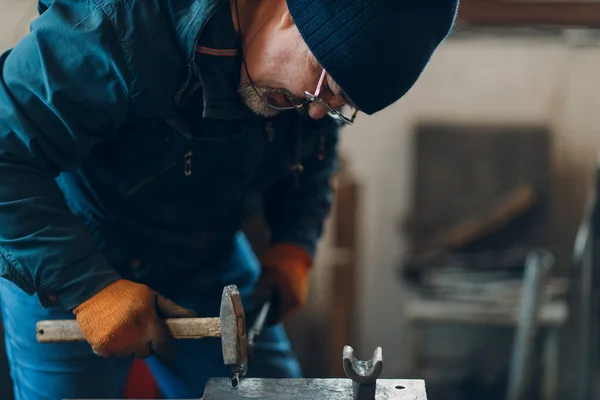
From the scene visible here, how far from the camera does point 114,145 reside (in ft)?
5.33

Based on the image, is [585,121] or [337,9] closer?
[337,9]

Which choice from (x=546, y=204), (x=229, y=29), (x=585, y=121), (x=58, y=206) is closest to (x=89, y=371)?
(x=58, y=206)

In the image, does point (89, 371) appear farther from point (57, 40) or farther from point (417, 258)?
point (417, 258)

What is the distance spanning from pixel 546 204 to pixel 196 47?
2.98 metres

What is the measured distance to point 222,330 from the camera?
143 cm

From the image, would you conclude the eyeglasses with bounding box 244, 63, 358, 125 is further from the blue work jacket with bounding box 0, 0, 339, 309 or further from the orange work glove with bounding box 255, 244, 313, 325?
the orange work glove with bounding box 255, 244, 313, 325

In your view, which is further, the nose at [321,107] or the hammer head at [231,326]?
the nose at [321,107]

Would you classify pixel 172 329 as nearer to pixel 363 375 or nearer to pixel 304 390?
pixel 304 390

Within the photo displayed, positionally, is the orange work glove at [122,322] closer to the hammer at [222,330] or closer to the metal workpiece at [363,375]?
the hammer at [222,330]

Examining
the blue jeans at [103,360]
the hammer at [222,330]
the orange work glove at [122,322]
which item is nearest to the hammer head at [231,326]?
the hammer at [222,330]

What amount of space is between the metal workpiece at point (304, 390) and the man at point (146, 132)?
199 millimetres

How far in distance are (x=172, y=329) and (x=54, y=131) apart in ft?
1.42

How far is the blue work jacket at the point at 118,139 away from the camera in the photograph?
1.42 meters

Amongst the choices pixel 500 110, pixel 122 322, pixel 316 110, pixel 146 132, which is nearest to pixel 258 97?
pixel 316 110
